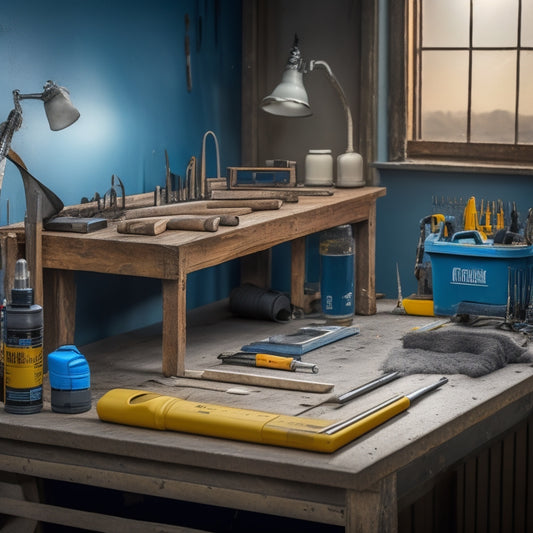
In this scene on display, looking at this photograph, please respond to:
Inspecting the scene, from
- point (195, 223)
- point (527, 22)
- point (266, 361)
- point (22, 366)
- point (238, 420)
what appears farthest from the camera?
point (527, 22)

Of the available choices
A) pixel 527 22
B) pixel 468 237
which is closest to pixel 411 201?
pixel 468 237

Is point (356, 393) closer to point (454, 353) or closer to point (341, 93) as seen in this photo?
point (454, 353)

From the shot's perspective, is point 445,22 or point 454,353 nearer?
point 454,353

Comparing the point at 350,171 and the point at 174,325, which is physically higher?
the point at 350,171

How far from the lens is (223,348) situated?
480 cm

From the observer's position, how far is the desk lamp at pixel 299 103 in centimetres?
554

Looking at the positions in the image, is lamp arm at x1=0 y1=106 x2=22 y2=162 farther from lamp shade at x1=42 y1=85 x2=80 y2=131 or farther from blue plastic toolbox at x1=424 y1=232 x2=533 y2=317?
blue plastic toolbox at x1=424 y1=232 x2=533 y2=317

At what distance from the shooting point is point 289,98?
5.50 meters

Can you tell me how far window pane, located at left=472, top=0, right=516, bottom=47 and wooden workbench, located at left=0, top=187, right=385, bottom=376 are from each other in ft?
4.16

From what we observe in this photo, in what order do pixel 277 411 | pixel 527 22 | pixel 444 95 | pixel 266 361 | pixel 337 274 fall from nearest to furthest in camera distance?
1. pixel 277 411
2. pixel 266 361
3. pixel 337 274
4. pixel 527 22
5. pixel 444 95

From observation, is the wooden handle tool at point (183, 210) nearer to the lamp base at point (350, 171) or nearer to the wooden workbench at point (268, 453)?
the wooden workbench at point (268, 453)

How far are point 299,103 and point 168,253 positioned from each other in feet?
5.85

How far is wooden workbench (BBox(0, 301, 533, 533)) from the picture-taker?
333 centimetres

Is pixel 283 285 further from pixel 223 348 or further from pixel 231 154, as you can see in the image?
pixel 223 348
